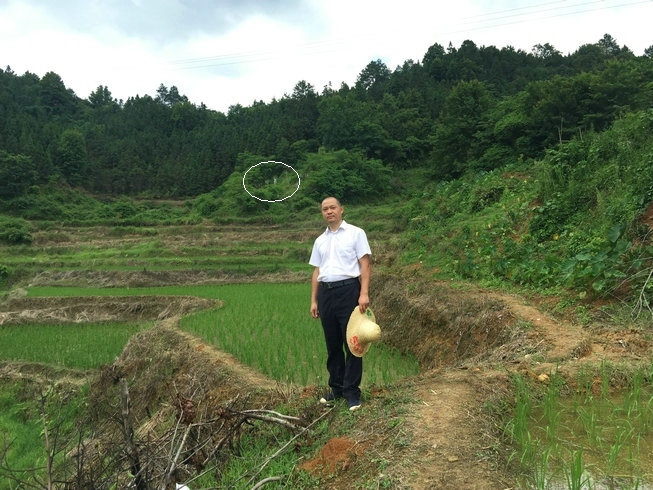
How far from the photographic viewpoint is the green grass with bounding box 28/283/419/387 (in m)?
5.82

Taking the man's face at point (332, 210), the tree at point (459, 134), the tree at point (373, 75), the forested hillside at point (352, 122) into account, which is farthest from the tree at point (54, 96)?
the man's face at point (332, 210)

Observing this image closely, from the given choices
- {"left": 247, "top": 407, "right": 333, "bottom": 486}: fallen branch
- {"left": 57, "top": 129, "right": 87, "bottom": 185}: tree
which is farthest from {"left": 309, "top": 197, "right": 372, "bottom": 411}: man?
{"left": 57, "top": 129, "right": 87, "bottom": 185}: tree

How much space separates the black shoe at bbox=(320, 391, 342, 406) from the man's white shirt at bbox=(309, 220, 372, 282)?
87 cm

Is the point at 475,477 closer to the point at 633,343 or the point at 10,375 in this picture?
the point at 633,343

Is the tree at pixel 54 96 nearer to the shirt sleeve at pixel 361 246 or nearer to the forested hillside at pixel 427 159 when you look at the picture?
the forested hillside at pixel 427 159

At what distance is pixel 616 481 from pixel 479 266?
560 cm

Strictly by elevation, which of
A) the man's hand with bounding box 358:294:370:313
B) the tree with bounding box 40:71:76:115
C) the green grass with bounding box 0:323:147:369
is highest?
the tree with bounding box 40:71:76:115

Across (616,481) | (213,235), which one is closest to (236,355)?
(616,481)

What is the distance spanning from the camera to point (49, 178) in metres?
38.8

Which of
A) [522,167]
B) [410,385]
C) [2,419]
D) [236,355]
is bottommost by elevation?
[2,419]

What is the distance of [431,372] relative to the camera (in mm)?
4066

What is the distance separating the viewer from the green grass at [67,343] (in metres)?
8.92

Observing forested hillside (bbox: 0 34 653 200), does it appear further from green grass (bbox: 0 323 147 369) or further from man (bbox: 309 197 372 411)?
man (bbox: 309 197 372 411)

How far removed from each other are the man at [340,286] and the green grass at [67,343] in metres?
6.52
